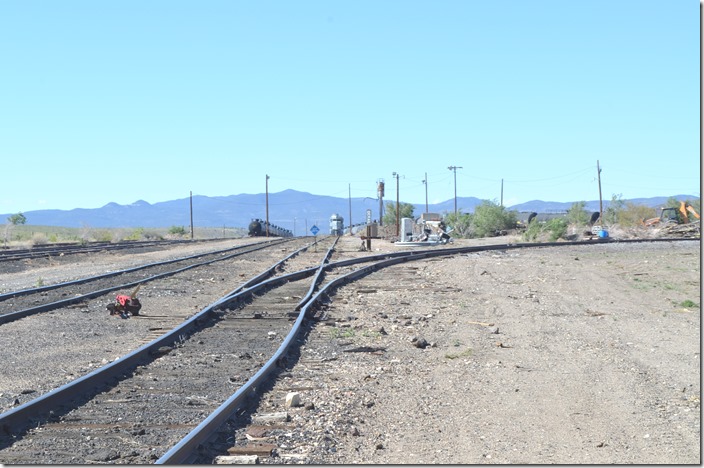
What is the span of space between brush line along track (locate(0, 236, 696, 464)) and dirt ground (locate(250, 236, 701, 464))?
56 centimetres

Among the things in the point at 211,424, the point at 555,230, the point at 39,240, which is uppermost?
the point at 555,230

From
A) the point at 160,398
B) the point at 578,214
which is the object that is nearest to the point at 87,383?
the point at 160,398

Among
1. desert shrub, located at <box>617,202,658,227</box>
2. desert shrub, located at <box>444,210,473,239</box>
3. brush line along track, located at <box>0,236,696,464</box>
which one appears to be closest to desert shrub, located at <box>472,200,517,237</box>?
desert shrub, located at <box>444,210,473,239</box>

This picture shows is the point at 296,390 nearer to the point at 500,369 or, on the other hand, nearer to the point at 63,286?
the point at 500,369

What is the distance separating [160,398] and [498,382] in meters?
3.48

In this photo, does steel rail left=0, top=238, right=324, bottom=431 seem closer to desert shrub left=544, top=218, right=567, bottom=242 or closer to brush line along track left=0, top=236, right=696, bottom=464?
brush line along track left=0, top=236, right=696, bottom=464

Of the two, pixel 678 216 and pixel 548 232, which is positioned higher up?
pixel 678 216

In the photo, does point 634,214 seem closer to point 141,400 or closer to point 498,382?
point 498,382

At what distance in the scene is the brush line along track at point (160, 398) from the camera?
7020 millimetres

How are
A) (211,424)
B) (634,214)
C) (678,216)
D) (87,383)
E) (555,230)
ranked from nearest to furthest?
(211,424)
(87,383)
(555,230)
(678,216)
(634,214)

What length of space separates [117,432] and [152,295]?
11945 mm

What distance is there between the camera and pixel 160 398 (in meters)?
8.77

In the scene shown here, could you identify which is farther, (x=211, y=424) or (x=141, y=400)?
(x=141, y=400)

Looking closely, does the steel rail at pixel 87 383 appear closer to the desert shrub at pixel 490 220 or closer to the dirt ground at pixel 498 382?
the dirt ground at pixel 498 382
